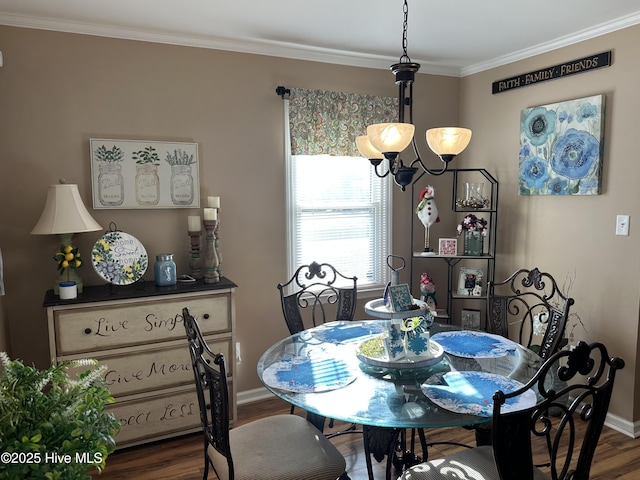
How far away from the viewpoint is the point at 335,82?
11.6ft

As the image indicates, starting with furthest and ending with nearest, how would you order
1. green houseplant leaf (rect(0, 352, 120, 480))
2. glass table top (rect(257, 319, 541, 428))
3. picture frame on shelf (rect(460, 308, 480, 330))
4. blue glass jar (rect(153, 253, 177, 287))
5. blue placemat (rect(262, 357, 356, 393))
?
1. picture frame on shelf (rect(460, 308, 480, 330))
2. blue glass jar (rect(153, 253, 177, 287))
3. blue placemat (rect(262, 357, 356, 393))
4. glass table top (rect(257, 319, 541, 428))
5. green houseplant leaf (rect(0, 352, 120, 480))

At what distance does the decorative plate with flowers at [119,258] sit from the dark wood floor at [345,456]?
99 centimetres

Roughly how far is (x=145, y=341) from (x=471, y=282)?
7.72 feet

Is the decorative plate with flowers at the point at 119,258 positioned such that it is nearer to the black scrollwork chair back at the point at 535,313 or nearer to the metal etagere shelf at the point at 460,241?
the metal etagere shelf at the point at 460,241

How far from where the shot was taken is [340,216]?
3.68 m

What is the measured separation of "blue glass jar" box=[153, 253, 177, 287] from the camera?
291 cm

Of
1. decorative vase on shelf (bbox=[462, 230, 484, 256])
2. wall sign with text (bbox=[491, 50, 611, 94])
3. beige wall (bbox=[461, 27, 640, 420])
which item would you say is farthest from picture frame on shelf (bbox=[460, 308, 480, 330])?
wall sign with text (bbox=[491, 50, 611, 94])

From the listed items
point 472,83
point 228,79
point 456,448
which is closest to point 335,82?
point 228,79

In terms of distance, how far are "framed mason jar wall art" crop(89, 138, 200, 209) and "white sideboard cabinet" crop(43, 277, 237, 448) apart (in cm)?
53

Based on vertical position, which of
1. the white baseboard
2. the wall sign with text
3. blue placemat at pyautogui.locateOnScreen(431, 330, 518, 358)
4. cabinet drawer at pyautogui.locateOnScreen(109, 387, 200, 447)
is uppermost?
the wall sign with text

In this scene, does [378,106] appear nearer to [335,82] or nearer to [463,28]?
[335,82]

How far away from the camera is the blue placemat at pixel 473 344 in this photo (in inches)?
87.9

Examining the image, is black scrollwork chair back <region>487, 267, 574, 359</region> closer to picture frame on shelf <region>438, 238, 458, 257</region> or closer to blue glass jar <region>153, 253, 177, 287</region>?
picture frame on shelf <region>438, 238, 458, 257</region>

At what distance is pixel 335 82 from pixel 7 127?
210 centimetres
